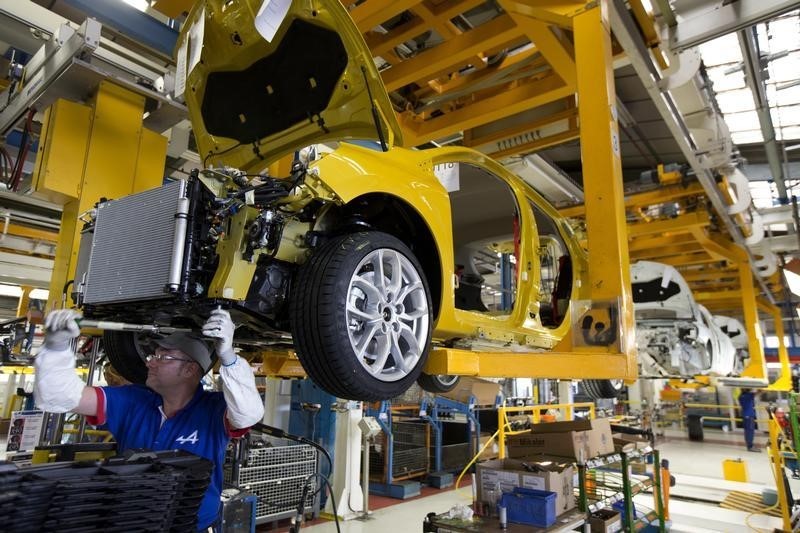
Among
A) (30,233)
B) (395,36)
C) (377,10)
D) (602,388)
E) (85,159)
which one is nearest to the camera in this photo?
(85,159)

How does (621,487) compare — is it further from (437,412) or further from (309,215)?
(309,215)

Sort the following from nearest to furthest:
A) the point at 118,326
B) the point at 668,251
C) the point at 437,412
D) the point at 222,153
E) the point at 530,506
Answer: the point at 118,326, the point at 222,153, the point at 530,506, the point at 437,412, the point at 668,251

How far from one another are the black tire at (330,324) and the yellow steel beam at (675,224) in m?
7.56

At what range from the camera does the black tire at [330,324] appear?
200 centimetres

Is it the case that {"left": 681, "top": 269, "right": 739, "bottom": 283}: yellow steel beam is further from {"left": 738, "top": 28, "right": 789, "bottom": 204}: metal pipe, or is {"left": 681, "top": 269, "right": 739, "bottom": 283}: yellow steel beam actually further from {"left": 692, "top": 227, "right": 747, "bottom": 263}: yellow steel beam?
{"left": 738, "top": 28, "right": 789, "bottom": 204}: metal pipe

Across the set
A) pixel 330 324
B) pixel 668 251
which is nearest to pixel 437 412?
pixel 668 251

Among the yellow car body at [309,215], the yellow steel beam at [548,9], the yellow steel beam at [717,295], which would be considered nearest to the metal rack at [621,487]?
the yellow car body at [309,215]

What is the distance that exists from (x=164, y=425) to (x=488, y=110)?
4059 mm

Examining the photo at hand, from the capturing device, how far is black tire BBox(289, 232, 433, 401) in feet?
6.57

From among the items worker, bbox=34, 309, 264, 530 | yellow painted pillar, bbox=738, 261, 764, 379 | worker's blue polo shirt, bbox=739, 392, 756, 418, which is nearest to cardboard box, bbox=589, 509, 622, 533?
worker, bbox=34, 309, 264, 530

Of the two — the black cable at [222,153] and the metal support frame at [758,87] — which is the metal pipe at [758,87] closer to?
the metal support frame at [758,87]

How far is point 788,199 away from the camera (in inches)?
389

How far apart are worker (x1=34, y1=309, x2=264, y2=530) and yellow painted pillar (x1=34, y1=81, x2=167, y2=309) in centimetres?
123

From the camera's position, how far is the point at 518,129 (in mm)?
5730
